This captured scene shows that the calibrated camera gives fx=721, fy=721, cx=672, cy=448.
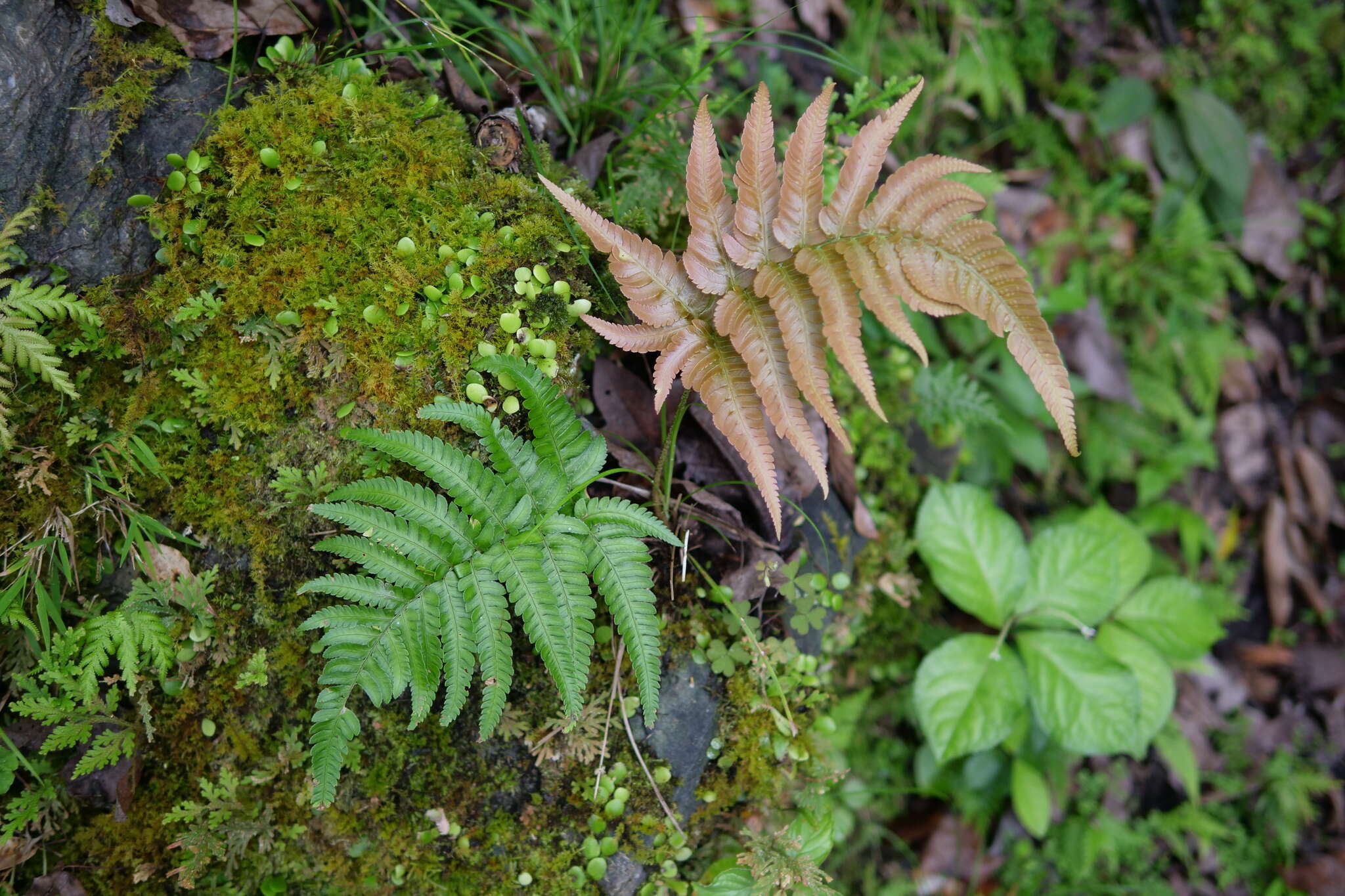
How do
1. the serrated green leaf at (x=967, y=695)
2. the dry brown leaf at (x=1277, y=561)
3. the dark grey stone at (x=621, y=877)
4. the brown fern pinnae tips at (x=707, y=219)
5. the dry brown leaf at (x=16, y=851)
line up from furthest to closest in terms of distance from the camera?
the dry brown leaf at (x=1277, y=561)
the serrated green leaf at (x=967, y=695)
the dark grey stone at (x=621, y=877)
the dry brown leaf at (x=16, y=851)
the brown fern pinnae tips at (x=707, y=219)

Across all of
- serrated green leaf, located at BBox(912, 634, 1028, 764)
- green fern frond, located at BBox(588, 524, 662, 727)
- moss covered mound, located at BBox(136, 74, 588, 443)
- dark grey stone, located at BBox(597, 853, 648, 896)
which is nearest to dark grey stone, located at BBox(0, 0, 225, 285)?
moss covered mound, located at BBox(136, 74, 588, 443)

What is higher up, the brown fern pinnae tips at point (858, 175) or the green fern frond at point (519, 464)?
the brown fern pinnae tips at point (858, 175)

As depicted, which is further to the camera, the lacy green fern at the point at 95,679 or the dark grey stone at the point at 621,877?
the dark grey stone at the point at 621,877

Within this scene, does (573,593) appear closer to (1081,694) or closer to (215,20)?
(215,20)

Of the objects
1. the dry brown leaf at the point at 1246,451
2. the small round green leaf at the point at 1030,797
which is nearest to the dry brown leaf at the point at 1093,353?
the dry brown leaf at the point at 1246,451

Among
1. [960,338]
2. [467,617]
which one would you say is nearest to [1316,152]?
[960,338]

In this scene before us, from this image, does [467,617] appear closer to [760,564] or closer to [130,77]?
[760,564]

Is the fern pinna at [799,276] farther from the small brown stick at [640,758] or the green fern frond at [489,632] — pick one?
the small brown stick at [640,758]
